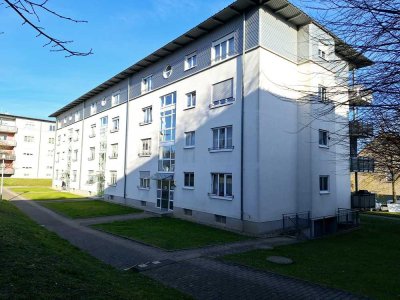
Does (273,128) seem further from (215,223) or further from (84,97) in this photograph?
(84,97)

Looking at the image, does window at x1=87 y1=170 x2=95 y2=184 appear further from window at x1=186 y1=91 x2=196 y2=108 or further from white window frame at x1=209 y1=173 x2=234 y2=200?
white window frame at x1=209 y1=173 x2=234 y2=200

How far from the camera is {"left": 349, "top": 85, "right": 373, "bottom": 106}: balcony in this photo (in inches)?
185

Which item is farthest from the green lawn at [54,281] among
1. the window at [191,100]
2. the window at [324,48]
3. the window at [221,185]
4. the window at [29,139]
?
the window at [29,139]

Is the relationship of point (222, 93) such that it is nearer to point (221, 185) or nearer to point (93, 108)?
point (221, 185)

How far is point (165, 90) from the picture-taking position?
78.3 ft

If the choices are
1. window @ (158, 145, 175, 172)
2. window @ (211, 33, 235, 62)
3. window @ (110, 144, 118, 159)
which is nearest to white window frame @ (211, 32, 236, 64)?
window @ (211, 33, 235, 62)

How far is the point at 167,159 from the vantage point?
2322cm

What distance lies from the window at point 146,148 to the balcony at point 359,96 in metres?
21.0

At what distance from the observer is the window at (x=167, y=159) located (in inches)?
893

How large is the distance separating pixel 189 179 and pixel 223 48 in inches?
317

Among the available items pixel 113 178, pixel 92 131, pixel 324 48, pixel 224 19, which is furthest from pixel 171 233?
pixel 92 131

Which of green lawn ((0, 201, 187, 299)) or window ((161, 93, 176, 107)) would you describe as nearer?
green lawn ((0, 201, 187, 299))

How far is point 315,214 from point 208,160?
661 cm

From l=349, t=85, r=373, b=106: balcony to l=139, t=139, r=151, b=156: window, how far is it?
2102cm
